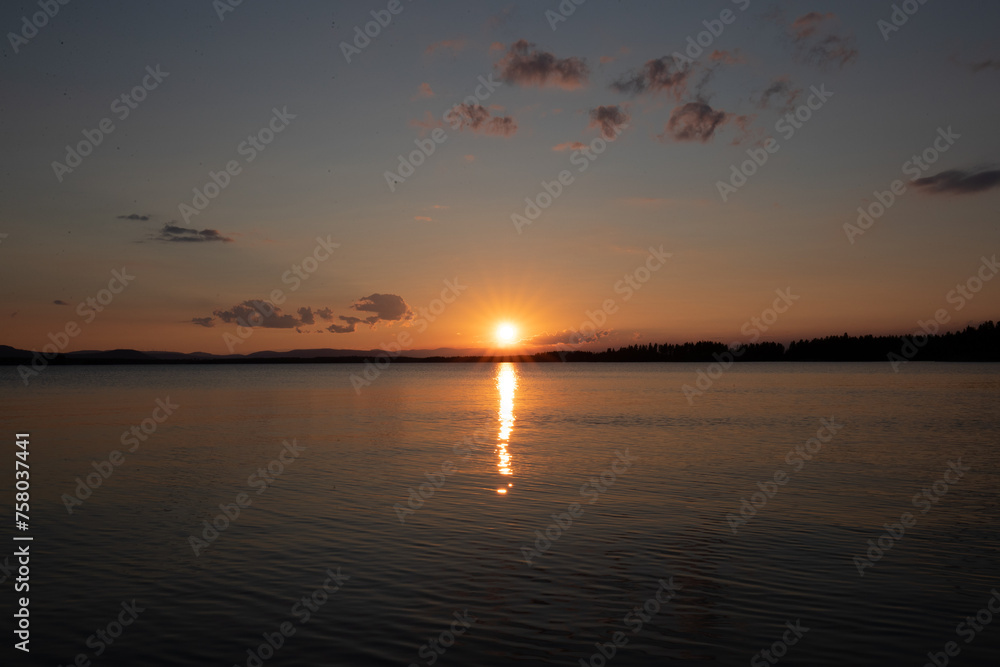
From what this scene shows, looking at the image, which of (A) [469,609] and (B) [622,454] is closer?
(A) [469,609]

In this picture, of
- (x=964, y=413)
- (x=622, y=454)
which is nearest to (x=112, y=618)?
(x=622, y=454)

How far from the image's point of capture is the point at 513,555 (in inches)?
621

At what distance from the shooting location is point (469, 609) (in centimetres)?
1228

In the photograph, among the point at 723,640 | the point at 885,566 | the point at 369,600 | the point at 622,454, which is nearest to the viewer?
the point at 723,640

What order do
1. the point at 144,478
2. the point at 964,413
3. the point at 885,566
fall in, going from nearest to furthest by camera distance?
the point at 885,566, the point at 144,478, the point at 964,413

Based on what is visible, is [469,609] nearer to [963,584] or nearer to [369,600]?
[369,600]

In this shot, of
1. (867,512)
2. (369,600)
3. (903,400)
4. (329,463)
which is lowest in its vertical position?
(369,600)

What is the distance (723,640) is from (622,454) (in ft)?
74.0

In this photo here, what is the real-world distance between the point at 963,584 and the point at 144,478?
82.0ft

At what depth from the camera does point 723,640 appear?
10.9 meters

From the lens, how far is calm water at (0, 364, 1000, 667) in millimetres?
10961

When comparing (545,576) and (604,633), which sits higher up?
(545,576)

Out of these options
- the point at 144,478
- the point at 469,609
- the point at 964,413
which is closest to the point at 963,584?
the point at 469,609

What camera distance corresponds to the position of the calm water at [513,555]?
11.0 metres
